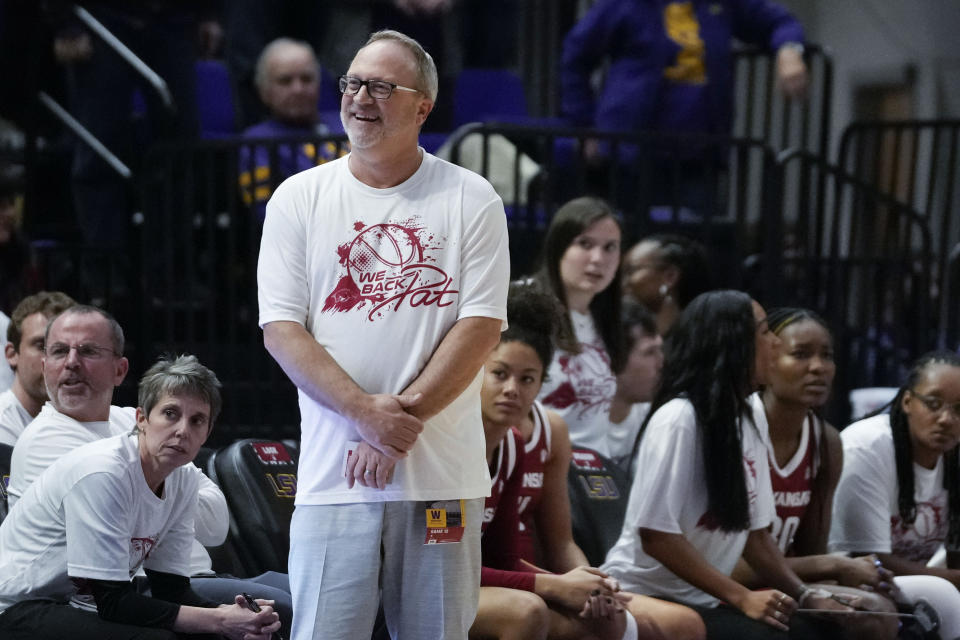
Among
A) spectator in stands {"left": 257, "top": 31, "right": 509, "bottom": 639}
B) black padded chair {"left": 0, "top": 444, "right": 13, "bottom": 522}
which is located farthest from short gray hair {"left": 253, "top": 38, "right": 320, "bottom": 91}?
spectator in stands {"left": 257, "top": 31, "right": 509, "bottom": 639}

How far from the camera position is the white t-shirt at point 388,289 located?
337cm

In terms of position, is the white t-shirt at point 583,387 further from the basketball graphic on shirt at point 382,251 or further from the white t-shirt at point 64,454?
the basketball graphic on shirt at point 382,251

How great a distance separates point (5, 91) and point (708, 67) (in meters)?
3.53

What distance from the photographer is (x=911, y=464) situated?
5.21 m

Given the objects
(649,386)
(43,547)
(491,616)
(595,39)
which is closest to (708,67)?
(595,39)

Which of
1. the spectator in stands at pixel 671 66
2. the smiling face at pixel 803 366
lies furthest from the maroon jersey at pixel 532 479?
the spectator in stands at pixel 671 66

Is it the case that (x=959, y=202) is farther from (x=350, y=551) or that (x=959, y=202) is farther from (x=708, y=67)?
(x=350, y=551)

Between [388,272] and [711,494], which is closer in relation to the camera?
[388,272]

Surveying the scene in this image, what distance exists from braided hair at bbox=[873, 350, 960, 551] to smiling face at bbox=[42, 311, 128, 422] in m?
2.68

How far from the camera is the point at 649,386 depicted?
604cm

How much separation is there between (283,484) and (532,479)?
0.83 meters

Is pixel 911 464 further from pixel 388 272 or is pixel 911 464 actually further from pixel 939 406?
pixel 388 272

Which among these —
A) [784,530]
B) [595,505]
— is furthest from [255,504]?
[784,530]

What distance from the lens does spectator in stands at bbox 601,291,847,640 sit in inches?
179
